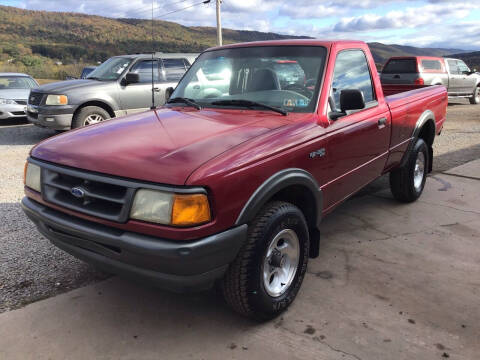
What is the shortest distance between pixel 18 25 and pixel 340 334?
74.5 metres

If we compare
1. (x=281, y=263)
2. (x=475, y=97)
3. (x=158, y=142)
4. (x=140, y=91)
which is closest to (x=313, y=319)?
(x=281, y=263)

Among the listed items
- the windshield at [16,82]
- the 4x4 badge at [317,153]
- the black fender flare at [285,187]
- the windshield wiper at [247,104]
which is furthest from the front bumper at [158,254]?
the windshield at [16,82]

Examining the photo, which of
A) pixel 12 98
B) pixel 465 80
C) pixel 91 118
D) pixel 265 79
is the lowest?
pixel 91 118

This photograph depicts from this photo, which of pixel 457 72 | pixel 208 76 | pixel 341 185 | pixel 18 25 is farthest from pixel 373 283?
pixel 18 25

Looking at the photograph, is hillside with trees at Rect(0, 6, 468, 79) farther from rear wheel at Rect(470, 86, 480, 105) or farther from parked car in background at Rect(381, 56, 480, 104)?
parked car in background at Rect(381, 56, 480, 104)

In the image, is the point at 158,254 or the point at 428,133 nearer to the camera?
the point at 158,254

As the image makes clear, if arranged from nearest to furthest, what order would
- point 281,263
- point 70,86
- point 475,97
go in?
point 281,263 → point 70,86 → point 475,97

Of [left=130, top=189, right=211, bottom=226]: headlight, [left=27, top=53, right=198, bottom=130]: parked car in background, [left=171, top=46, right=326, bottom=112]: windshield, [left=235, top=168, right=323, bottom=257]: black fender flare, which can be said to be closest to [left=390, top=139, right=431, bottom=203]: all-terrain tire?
[left=171, top=46, right=326, bottom=112]: windshield

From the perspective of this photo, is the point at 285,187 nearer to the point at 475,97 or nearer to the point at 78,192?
the point at 78,192

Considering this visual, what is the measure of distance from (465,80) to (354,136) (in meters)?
15.1

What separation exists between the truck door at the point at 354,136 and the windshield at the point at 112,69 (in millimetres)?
6182

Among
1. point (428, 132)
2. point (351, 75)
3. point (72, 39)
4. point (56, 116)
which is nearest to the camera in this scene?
point (351, 75)

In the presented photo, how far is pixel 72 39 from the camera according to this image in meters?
61.9

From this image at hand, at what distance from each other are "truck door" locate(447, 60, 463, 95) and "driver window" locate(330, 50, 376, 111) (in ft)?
43.1
